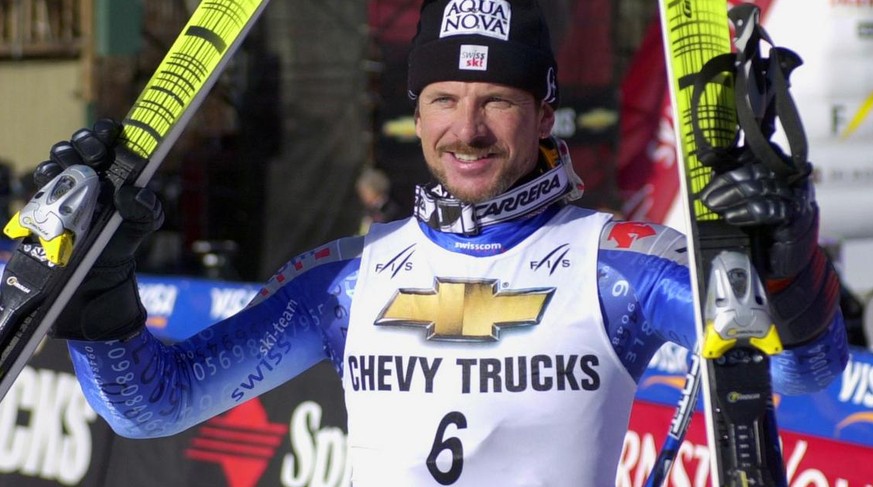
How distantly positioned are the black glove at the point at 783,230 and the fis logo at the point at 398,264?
792 millimetres

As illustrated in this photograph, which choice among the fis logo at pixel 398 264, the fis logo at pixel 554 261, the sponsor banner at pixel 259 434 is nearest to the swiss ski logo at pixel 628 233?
the fis logo at pixel 554 261

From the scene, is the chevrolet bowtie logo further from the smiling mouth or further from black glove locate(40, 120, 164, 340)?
black glove locate(40, 120, 164, 340)

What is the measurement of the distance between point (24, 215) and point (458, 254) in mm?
900

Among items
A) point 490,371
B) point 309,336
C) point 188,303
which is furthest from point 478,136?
point 188,303

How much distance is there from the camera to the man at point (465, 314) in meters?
2.86

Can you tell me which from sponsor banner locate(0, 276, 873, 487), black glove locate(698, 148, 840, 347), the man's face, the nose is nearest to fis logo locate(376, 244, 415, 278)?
→ the man's face

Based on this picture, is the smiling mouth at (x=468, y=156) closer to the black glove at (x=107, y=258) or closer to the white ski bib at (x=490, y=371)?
the white ski bib at (x=490, y=371)

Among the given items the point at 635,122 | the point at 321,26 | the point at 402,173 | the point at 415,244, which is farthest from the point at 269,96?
the point at 415,244

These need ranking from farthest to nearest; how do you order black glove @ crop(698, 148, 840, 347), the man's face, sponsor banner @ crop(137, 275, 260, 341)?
sponsor banner @ crop(137, 275, 260, 341)
the man's face
black glove @ crop(698, 148, 840, 347)

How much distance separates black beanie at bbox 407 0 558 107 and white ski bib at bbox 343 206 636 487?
1.07ft

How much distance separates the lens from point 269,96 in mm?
12977

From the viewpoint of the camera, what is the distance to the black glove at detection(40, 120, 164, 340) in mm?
2818

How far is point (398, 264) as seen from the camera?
310 centimetres

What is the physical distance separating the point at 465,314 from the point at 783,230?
0.81m
